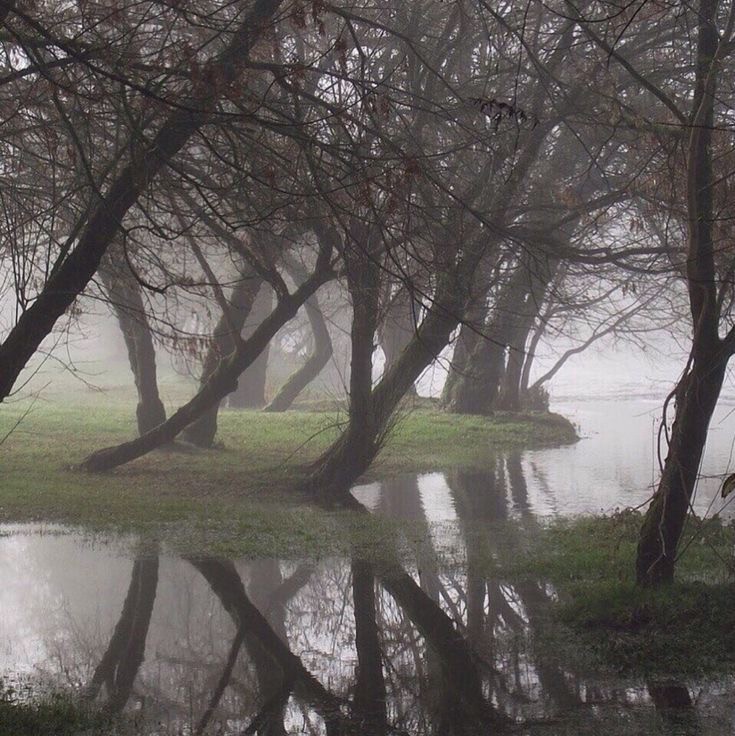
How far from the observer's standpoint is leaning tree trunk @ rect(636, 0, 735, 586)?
808 cm

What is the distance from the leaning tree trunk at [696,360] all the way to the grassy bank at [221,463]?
494cm

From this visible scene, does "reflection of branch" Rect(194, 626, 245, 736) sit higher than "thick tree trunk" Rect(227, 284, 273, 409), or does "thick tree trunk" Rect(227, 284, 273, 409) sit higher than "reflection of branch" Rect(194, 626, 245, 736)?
"thick tree trunk" Rect(227, 284, 273, 409)

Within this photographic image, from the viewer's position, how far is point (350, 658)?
24.8ft

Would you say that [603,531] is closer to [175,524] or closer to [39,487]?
[175,524]

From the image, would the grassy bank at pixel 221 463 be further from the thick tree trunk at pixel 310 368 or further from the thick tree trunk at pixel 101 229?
the thick tree trunk at pixel 101 229

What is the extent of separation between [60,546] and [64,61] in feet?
21.5

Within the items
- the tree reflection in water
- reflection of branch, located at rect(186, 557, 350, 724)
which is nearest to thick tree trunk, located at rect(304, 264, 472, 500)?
the tree reflection in water

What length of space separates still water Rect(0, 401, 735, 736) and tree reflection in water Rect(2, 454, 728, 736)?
18 millimetres

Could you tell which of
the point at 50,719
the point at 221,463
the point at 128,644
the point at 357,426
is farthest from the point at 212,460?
the point at 50,719

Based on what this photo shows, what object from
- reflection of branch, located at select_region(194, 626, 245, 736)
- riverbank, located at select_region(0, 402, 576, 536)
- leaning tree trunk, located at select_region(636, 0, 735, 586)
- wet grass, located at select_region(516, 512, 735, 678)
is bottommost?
reflection of branch, located at select_region(194, 626, 245, 736)

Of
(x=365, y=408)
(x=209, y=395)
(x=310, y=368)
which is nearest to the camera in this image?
(x=365, y=408)

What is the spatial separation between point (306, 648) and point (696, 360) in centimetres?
374

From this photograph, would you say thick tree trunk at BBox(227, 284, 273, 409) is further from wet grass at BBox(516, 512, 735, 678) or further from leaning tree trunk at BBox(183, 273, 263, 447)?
wet grass at BBox(516, 512, 735, 678)

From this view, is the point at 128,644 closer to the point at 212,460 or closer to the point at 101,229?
the point at 101,229
